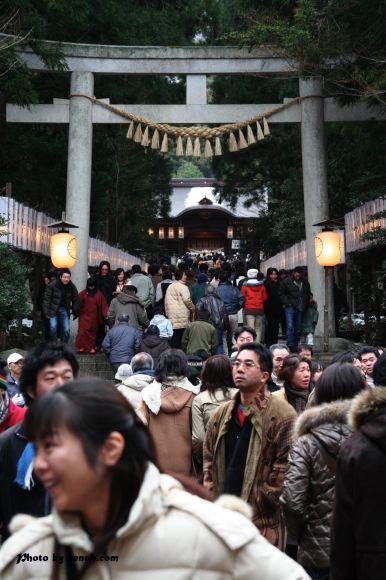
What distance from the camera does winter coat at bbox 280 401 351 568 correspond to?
380 centimetres

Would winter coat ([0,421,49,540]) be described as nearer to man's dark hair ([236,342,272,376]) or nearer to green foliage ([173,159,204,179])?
man's dark hair ([236,342,272,376])

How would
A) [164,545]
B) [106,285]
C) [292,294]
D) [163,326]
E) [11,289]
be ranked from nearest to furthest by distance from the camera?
[164,545] < [163,326] < [11,289] < [292,294] < [106,285]

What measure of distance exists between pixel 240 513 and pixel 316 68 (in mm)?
12550

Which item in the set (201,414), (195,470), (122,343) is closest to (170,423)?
(201,414)

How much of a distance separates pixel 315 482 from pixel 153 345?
23.8 feet

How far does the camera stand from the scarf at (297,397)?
6.34 meters

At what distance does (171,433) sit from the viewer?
5.65 m

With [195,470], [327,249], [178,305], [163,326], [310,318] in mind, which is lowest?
[195,470]

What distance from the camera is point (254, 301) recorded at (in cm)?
1468

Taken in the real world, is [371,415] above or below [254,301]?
below

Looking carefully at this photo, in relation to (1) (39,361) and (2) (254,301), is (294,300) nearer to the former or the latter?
(2) (254,301)

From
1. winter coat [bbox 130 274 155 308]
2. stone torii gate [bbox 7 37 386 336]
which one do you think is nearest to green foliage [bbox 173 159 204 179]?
stone torii gate [bbox 7 37 386 336]

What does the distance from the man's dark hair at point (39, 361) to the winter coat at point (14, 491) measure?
22cm

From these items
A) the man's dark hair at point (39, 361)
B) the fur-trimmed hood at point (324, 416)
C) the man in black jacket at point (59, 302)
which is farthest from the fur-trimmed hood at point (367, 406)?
the man in black jacket at point (59, 302)
